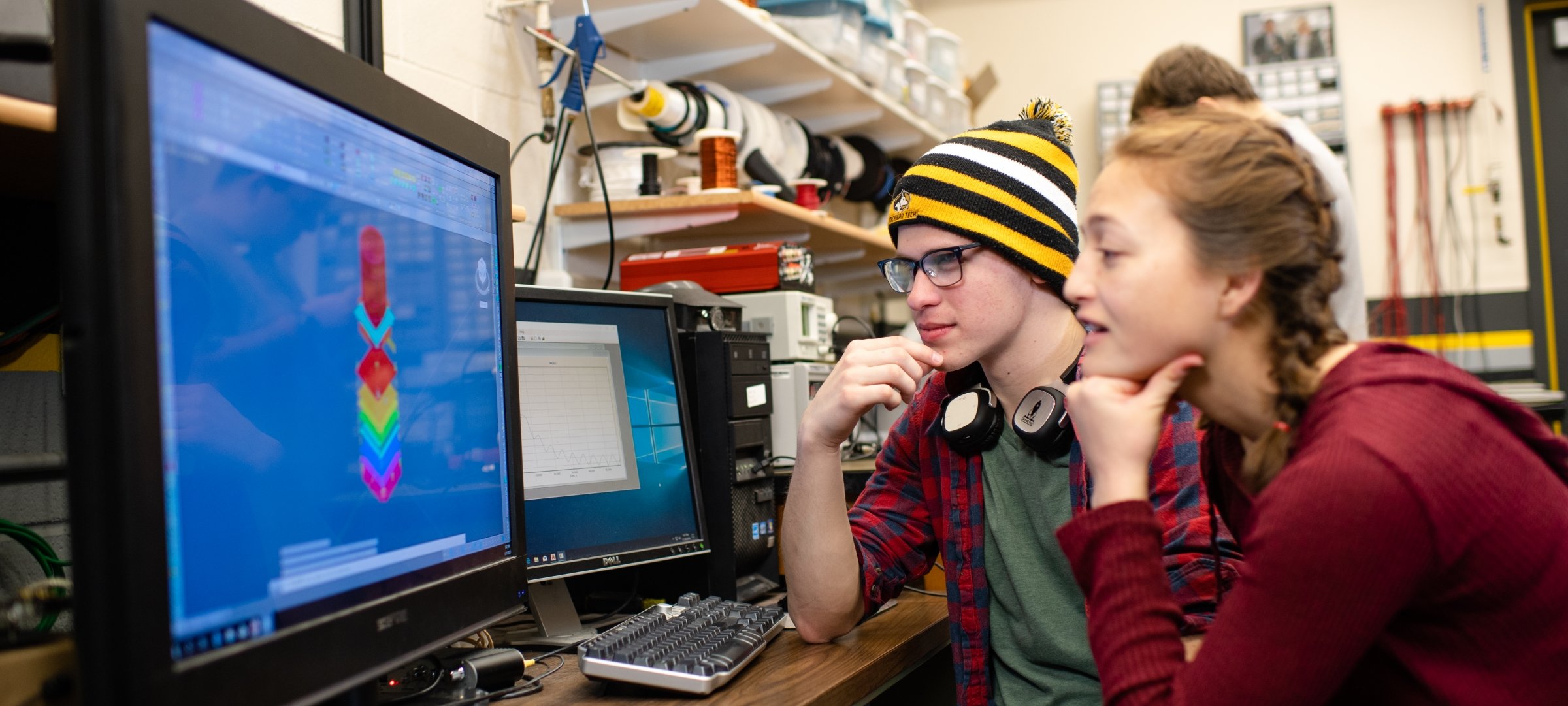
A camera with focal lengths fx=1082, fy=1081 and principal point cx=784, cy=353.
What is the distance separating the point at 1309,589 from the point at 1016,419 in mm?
559

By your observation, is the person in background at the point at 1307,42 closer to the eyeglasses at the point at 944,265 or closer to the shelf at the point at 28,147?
the eyeglasses at the point at 944,265

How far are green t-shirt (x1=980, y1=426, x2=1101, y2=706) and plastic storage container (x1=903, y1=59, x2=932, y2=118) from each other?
2114 mm

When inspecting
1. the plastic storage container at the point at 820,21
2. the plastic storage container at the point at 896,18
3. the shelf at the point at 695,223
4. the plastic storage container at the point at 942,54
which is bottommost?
the shelf at the point at 695,223

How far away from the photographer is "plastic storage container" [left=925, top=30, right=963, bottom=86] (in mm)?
3605

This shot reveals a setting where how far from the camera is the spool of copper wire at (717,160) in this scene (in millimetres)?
1984

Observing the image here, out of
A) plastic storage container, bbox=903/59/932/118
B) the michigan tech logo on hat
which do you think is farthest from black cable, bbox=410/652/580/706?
plastic storage container, bbox=903/59/932/118

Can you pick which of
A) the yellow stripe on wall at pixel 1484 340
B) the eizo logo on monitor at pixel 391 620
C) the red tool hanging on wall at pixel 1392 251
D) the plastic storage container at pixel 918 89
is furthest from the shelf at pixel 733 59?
the yellow stripe on wall at pixel 1484 340

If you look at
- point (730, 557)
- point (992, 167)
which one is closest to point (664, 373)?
point (730, 557)

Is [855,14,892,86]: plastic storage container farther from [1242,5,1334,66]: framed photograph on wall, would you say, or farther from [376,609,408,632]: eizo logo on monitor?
[376,609,408,632]: eizo logo on monitor

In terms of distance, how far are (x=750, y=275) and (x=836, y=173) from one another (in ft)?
3.49

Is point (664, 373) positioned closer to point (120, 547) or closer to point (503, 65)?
point (503, 65)

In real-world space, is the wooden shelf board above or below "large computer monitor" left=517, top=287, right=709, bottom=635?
above

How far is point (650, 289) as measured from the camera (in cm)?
165

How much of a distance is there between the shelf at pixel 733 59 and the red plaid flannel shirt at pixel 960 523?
95 centimetres
